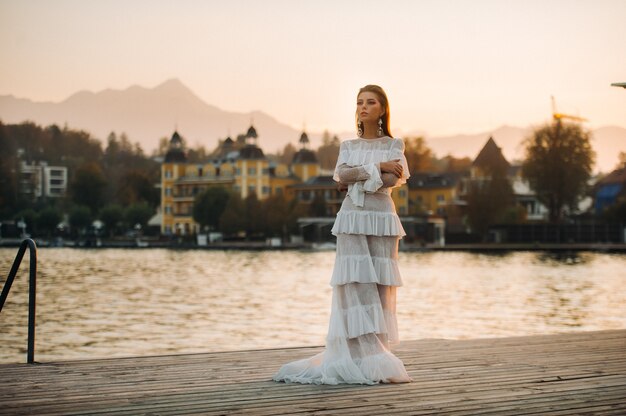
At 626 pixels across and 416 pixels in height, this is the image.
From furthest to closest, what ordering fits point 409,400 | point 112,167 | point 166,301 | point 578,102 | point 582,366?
point 112,167, point 578,102, point 166,301, point 582,366, point 409,400

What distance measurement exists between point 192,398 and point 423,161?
11576cm

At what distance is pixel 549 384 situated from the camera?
19.2 ft

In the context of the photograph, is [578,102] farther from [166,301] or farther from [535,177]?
[166,301]

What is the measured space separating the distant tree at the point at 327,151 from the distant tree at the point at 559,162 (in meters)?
58.3

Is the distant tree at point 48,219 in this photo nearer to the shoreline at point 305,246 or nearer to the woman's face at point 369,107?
the shoreline at point 305,246

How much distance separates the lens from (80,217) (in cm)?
12438

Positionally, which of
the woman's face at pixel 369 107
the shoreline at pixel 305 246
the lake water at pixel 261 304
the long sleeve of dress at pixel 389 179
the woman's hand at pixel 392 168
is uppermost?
the woman's face at pixel 369 107

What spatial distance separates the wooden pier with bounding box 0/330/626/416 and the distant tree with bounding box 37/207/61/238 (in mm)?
120608

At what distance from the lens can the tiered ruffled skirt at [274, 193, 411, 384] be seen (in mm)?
5914

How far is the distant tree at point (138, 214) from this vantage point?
118938mm

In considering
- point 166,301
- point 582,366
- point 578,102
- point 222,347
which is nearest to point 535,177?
point 578,102

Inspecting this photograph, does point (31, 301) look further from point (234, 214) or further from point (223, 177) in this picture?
point (223, 177)

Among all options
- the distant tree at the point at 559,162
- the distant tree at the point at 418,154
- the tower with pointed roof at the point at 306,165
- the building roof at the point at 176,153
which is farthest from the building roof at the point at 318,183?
the distant tree at the point at 559,162

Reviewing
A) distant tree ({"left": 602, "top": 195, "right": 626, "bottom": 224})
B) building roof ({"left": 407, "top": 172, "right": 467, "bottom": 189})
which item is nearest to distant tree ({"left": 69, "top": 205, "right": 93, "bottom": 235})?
building roof ({"left": 407, "top": 172, "right": 467, "bottom": 189})
